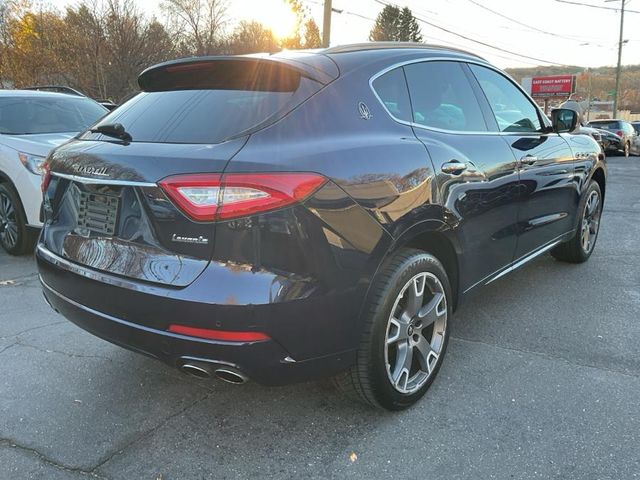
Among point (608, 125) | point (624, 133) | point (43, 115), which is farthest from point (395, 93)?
point (608, 125)

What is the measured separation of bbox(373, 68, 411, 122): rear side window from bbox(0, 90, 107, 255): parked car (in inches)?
149

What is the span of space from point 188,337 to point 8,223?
444cm

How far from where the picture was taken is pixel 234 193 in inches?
79.8

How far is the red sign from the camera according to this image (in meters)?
44.0

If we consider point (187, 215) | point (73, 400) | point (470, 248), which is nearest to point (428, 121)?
point (470, 248)

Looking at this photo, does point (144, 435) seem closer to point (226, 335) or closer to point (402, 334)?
point (226, 335)

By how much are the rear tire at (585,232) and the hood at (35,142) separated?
491 cm

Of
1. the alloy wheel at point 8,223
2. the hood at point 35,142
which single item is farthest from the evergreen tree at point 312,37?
the alloy wheel at point 8,223

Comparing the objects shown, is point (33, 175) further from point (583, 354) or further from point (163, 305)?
point (583, 354)

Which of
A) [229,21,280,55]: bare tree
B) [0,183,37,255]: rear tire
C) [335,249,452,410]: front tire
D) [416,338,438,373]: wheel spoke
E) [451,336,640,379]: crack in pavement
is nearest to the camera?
[335,249,452,410]: front tire

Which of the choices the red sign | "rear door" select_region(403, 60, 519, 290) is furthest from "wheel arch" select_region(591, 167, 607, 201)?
the red sign

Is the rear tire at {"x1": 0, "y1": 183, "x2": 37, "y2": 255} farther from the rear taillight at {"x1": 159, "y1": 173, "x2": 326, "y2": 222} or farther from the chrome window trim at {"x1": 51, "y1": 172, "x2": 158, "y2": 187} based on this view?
the rear taillight at {"x1": 159, "y1": 173, "x2": 326, "y2": 222}

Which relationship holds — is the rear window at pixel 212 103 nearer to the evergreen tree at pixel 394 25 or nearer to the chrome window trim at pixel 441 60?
the chrome window trim at pixel 441 60

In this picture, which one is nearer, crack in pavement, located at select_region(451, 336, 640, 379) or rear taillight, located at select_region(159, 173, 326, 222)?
rear taillight, located at select_region(159, 173, 326, 222)
